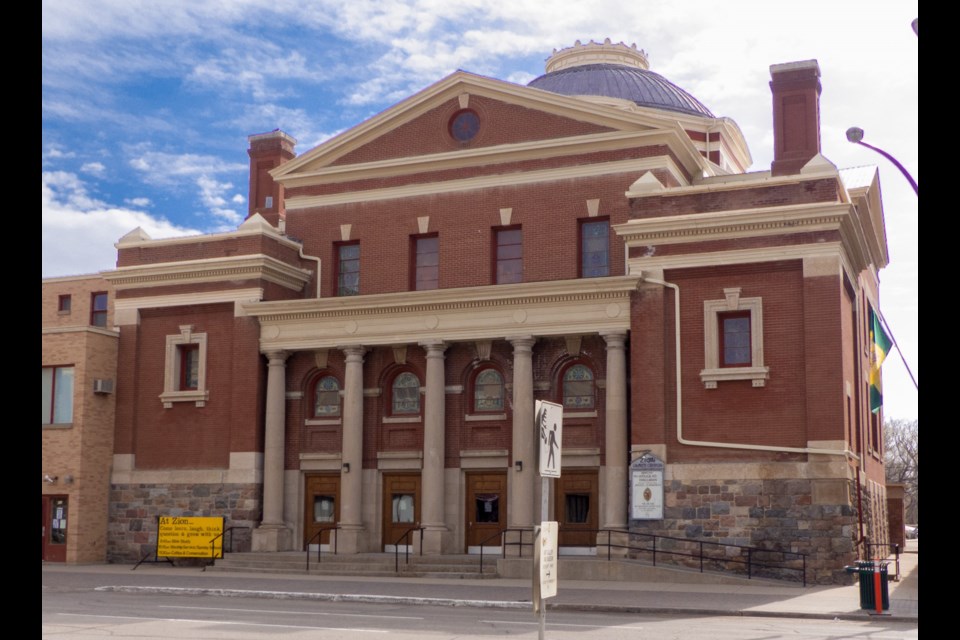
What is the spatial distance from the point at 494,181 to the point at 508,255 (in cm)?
227

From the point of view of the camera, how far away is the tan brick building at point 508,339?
2819 cm

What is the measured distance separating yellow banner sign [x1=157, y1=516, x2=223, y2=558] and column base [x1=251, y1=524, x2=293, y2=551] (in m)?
1.05

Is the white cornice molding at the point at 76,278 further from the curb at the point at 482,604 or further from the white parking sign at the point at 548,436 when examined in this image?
the white parking sign at the point at 548,436

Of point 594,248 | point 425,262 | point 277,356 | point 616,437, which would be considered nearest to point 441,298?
point 425,262

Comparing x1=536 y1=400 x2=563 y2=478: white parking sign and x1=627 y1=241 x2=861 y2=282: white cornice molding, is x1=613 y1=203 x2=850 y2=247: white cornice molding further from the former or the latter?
x1=536 y1=400 x2=563 y2=478: white parking sign

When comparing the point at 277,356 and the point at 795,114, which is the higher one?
the point at 795,114

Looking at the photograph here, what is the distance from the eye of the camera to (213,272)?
1373 inches

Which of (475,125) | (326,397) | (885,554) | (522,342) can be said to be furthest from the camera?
(885,554)

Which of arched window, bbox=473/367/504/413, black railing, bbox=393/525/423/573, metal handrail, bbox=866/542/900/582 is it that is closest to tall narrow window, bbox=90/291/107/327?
black railing, bbox=393/525/423/573

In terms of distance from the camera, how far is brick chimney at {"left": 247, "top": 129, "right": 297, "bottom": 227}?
41.1 metres

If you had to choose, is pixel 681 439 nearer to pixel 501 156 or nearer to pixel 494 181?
pixel 494 181

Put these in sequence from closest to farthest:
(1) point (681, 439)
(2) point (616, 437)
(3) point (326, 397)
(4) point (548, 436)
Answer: (4) point (548, 436)
(1) point (681, 439)
(2) point (616, 437)
(3) point (326, 397)

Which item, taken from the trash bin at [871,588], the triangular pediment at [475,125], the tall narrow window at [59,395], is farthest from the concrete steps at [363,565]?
the triangular pediment at [475,125]
